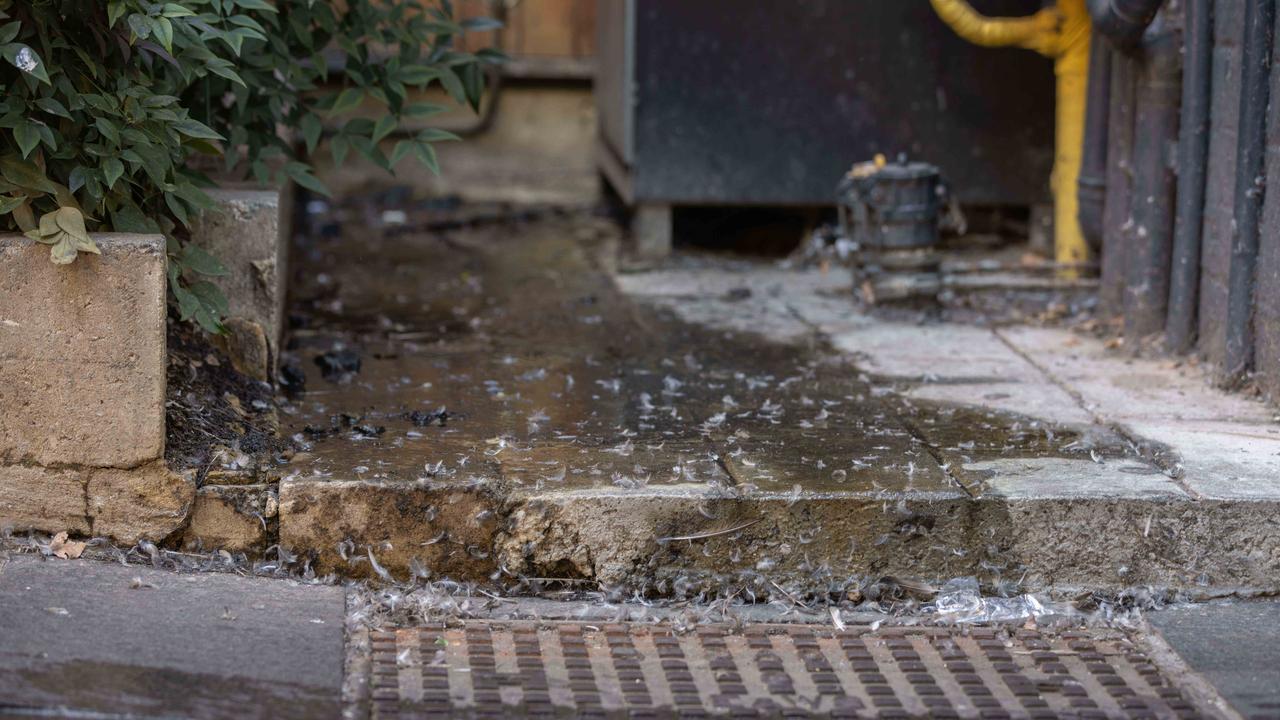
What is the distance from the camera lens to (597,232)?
7.72m

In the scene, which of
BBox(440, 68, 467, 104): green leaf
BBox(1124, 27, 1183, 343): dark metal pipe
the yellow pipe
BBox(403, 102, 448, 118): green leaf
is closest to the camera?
BBox(403, 102, 448, 118): green leaf

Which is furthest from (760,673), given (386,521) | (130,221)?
(130,221)

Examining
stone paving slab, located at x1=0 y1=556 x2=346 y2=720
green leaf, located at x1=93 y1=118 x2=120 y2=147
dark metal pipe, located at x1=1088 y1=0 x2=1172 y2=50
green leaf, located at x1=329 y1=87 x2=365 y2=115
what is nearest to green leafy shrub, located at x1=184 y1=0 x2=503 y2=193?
green leaf, located at x1=329 y1=87 x2=365 y2=115

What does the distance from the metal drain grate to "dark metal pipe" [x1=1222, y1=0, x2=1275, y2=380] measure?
1.41m

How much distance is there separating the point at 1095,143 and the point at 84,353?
362cm

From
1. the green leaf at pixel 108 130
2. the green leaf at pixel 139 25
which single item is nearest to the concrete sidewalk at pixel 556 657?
the green leaf at pixel 108 130

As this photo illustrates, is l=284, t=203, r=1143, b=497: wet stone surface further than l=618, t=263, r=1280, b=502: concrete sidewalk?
No

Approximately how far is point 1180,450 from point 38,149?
2.82 metres

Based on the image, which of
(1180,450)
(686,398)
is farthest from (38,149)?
(1180,450)

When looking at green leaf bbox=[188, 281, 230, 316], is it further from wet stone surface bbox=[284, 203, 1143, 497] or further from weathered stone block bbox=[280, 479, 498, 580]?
weathered stone block bbox=[280, 479, 498, 580]

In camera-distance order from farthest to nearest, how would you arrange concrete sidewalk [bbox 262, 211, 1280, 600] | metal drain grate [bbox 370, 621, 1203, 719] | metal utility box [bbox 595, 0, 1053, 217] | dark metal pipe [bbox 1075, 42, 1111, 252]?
metal utility box [bbox 595, 0, 1053, 217] < dark metal pipe [bbox 1075, 42, 1111, 252] < concrete sidewalk [bbox 262, 211, 1280, 600] < metal drain grate [bbox 370, 621, 1203, 719]

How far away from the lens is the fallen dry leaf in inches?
130

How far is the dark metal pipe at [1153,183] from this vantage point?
4676 millimetres

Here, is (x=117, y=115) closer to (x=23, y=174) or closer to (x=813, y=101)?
(x=23, y=174)
